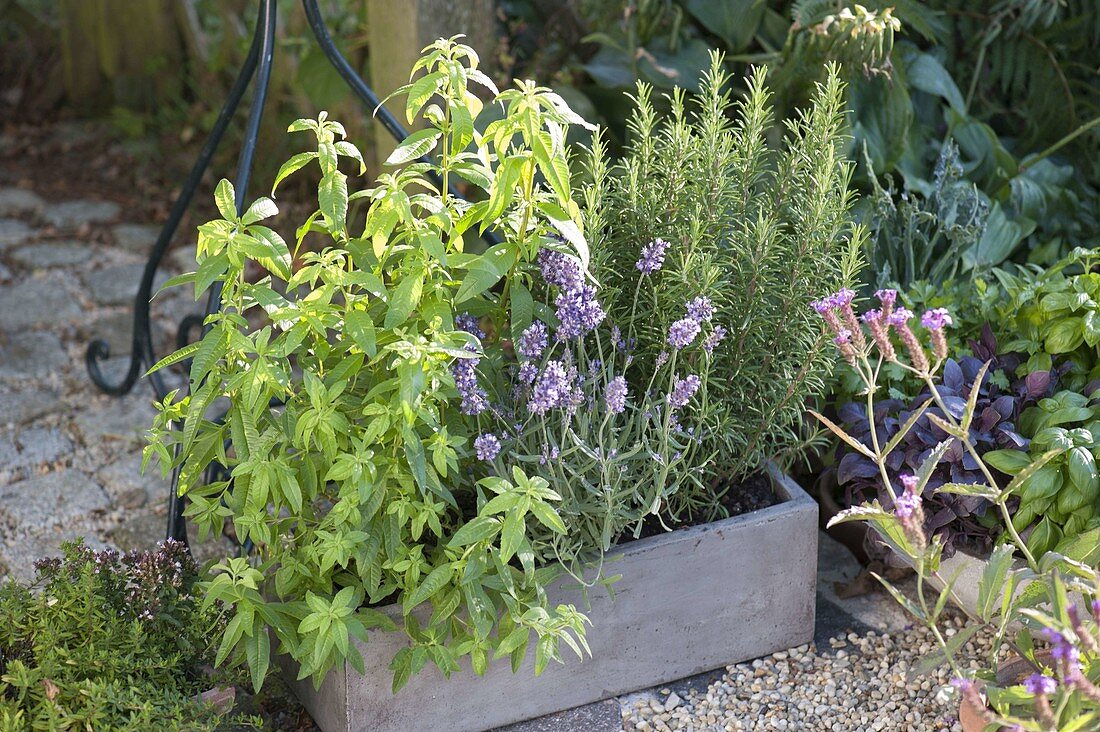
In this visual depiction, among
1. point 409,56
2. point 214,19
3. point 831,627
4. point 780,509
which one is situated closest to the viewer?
point 780,509

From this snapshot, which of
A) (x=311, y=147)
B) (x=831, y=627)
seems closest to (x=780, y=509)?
(x=831, y=627)

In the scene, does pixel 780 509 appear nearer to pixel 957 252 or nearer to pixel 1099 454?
pixel 1099 454

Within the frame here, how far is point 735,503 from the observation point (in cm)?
211

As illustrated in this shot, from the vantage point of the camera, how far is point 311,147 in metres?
4.44

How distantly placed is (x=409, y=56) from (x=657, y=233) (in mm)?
1421

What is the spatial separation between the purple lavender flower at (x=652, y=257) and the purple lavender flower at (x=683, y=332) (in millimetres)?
127

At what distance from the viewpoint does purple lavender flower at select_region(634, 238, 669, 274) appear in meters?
1.85

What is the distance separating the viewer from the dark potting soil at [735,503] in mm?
2029

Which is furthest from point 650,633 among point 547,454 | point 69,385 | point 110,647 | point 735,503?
point 69,385

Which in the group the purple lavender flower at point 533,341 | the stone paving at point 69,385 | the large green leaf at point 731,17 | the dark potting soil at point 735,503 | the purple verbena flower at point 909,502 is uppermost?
the large green leaf at point 731,17

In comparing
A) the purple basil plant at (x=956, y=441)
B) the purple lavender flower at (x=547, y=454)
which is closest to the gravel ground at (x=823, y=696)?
the purple basil plant at (x=956, y=441)

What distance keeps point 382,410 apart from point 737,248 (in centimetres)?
66

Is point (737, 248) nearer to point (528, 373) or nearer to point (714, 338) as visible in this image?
point (714, 338)

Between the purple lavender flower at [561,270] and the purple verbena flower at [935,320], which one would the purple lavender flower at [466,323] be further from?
the purple verbena flower at [935,320]
